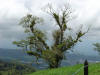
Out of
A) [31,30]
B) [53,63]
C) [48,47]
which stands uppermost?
[31,30]

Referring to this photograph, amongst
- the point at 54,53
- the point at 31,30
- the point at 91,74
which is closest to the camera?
the point at 91,74

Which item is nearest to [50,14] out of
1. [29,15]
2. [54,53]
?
[29,15]

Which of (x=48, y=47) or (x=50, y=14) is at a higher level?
(x=50, y=14)

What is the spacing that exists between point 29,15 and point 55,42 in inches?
301

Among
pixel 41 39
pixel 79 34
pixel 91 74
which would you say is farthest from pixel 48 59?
pixel 91 74

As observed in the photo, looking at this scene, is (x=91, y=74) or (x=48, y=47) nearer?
(x=91, y=74)

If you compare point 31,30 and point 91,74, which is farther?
point 31,30

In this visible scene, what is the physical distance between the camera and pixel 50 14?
50.9 m

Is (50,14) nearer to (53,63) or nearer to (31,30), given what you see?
(31,30)

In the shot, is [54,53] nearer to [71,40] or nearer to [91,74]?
[71,40]

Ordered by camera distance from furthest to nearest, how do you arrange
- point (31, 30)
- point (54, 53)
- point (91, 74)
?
point (31, 30)
point (54, 53)
point (91, 74)

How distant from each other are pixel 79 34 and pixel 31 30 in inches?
385

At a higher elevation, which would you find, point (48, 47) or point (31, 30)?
point (31, 30)

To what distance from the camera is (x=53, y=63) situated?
164 ft
